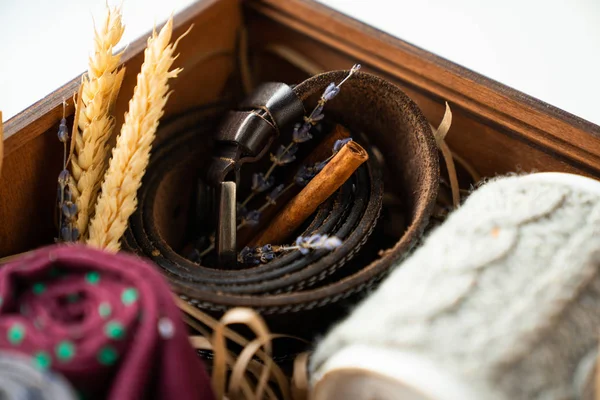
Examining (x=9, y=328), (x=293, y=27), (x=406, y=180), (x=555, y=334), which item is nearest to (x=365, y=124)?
(x=406, y=180)

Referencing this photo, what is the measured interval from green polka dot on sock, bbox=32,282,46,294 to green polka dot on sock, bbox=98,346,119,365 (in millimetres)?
76

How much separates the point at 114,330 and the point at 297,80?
63 centimetres

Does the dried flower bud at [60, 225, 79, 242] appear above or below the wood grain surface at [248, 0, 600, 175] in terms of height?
below

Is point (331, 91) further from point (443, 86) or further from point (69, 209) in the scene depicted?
point (69, 209)

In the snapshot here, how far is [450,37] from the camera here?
0.80 meters

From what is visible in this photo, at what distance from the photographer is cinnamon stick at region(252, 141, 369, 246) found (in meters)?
0.63

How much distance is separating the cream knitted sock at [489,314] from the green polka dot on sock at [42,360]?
0.76ft

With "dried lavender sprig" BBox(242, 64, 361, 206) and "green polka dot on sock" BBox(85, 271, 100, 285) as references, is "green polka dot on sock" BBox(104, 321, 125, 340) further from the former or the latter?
"dried lavender sprig" BBox(242, 64, 361, 206)

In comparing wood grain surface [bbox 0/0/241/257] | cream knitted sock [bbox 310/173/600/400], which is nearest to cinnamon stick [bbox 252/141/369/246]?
cream knitted sock [bbox 310/173/600/400]

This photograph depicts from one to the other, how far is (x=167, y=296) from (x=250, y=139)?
32 cm

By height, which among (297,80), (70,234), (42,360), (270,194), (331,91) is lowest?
(42,360)

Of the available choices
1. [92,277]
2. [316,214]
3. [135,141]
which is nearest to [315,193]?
[316,214]

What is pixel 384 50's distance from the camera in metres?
0.77

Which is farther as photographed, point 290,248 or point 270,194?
point 270,194
